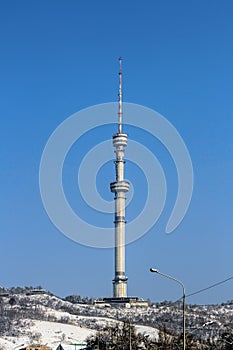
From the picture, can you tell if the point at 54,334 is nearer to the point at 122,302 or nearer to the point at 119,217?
the point at 122,302

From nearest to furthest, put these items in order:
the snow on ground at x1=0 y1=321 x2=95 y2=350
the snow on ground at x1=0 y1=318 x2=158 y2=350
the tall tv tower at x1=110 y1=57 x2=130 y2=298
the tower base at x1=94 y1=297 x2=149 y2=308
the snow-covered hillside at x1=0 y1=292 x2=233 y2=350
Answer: the snow on ground at x1=0 y1=318 x2=158 y2=350, the snow on ground at x1=0 y1=321 x2=95 y2=350, the snow-covered hillside at x1=0 y1=292 x2=233 y2=350, the tall tv tower at x1=110 y1=57 x2=130 y2=298, the tower base at x1=94 y1=297 x2=149 y2=308

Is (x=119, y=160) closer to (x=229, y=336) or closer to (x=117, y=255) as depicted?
(x=117, y=255)

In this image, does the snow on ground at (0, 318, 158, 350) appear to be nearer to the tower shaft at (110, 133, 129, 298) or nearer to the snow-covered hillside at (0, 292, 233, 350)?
the snow-covered hillside at (0, 292, 233, 350)

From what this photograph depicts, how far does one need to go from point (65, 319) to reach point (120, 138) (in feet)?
168

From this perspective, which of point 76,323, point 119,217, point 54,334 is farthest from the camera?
point 76,323

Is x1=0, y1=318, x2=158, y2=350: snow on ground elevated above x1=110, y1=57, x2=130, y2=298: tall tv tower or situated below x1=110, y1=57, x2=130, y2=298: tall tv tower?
below

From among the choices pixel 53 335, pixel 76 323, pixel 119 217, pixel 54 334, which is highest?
pixel 119 217

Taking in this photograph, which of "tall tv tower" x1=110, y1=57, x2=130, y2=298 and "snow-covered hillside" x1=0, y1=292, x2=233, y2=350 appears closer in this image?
"snow-covered hillside" x1=0, y1=292, x2=233, y2=350

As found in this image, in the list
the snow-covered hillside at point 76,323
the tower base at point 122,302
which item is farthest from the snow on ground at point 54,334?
the tower base at point 122,302

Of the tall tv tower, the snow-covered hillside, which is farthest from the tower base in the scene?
the tall tv tower

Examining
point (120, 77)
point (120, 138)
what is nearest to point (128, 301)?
point (120, 138)

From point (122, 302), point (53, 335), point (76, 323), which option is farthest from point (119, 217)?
point (76, 323)

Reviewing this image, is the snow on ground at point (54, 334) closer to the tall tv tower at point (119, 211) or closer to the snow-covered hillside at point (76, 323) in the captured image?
the snow-covered hillside at point (76, 323)

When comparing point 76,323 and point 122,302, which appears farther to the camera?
point 76,323
